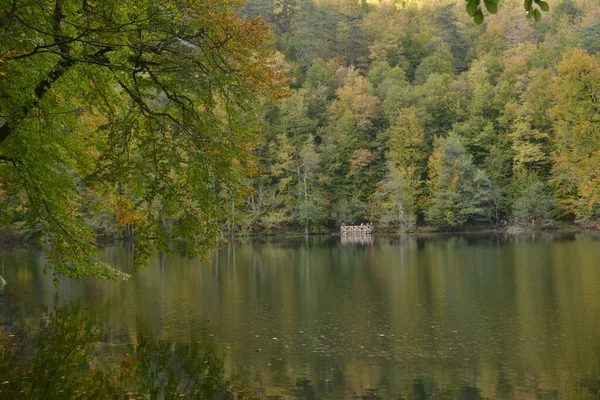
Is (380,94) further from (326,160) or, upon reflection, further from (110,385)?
(110,385)

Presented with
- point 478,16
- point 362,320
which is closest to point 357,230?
point 362,320

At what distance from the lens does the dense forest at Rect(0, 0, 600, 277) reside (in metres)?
6.67

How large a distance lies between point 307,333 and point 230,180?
6748 mm

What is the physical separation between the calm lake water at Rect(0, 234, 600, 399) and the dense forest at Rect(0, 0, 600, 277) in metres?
2.51

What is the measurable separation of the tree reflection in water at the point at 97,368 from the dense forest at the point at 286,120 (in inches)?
65.8

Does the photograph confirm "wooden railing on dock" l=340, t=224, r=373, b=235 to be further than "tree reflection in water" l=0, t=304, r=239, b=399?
Yes

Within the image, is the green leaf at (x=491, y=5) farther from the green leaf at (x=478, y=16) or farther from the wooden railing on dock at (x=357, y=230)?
the wooden railing on dock at (x=357, y=230)

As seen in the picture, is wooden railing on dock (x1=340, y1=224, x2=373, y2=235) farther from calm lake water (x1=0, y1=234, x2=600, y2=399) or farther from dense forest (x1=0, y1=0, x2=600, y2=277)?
calm lake water (x1=0, y1=234, x2=600, y2=399)

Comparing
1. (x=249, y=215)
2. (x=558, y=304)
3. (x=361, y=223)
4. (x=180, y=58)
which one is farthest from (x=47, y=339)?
(x=361, y=223)

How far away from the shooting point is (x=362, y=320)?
1468 centimetres

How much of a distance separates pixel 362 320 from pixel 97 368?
651 cm

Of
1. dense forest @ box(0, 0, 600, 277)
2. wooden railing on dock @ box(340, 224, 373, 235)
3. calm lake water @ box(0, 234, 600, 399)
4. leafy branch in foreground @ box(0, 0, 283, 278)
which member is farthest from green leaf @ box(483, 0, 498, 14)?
wooden railing on dock @ box(340, 224, 373, 235)

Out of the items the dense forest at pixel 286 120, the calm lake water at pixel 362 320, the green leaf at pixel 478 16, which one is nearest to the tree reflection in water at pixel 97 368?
the calm lake water at pixel 362 320

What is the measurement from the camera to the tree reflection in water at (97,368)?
9031 mm
